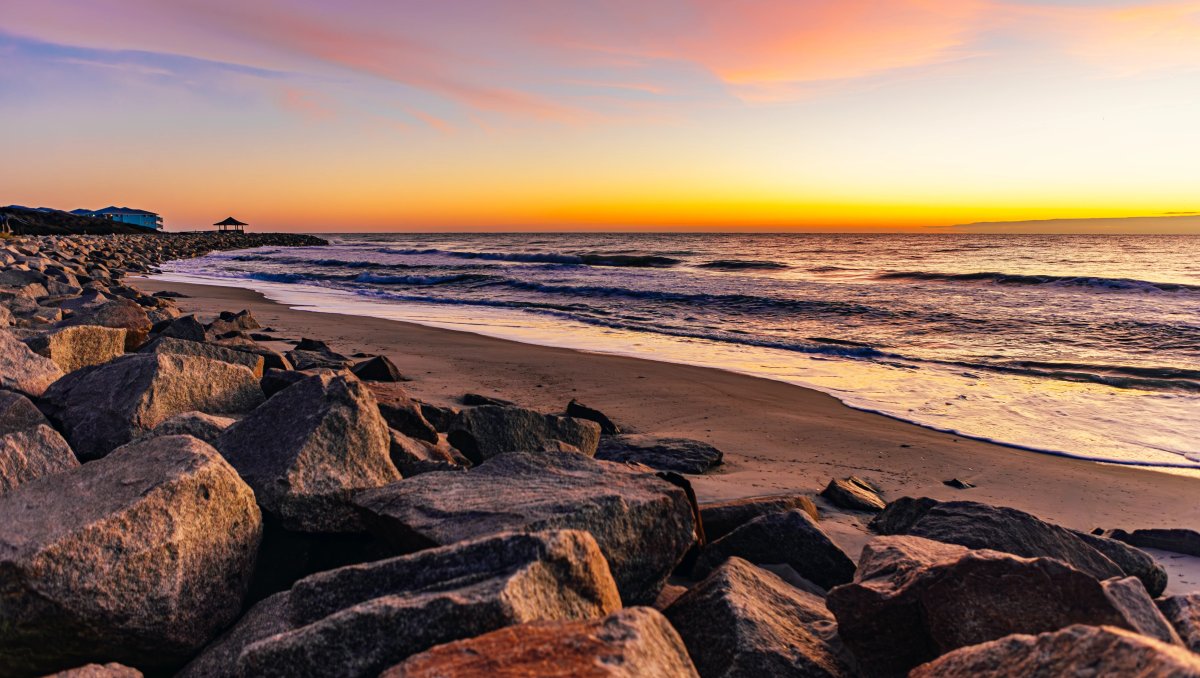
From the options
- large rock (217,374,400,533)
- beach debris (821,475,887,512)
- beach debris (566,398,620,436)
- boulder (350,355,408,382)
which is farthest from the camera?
boulder (350,355,408,382)

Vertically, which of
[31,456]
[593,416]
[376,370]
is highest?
[31,456]

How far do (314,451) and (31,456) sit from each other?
118 centimetres

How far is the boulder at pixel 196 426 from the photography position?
3.41 m

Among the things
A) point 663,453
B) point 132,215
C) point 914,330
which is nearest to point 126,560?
point 663,453

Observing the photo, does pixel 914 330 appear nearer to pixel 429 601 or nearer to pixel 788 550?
pixel 788 550

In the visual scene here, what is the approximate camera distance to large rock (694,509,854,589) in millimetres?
3287

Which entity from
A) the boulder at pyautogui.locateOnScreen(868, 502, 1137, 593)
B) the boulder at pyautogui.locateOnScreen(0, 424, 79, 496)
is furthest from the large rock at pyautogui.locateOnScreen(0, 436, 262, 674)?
the boulder at pyautogui.locateOnScreen(868, 502, 1137, 593)

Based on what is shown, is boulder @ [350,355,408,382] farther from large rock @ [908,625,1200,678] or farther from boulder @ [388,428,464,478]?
large rock @ [908,625,1200,678]

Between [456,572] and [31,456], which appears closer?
[456,572]

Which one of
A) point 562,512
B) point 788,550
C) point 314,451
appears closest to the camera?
point 562,512

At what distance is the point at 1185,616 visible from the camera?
7.61ft

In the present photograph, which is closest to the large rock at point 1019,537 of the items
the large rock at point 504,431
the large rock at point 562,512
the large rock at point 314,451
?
the large rock at point 562,512

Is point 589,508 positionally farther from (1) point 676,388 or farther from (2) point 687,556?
(1) point 676,388

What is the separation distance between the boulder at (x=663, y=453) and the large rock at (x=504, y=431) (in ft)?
1.89
